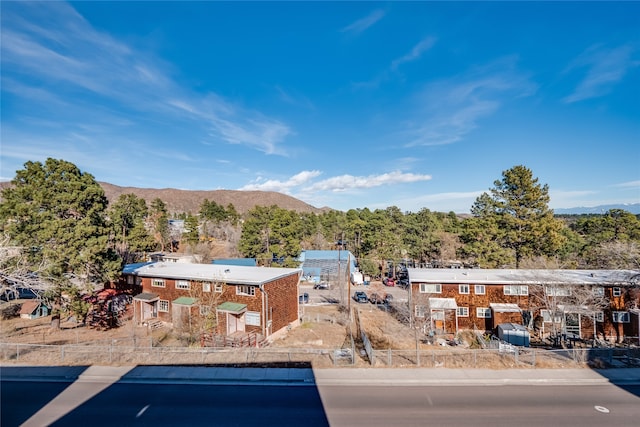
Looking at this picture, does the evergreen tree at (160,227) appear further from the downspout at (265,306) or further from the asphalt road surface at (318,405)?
the asphalt road surface at (318,405)

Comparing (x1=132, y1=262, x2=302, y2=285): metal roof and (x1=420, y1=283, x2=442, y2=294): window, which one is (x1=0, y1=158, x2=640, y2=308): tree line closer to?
(x1=132, y1=262, x2=302, y2=285): metal roof

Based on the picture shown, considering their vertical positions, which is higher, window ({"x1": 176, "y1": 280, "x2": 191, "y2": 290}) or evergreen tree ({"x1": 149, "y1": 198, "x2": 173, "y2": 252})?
evergreen tree ({"x1": 149, "y1": 198, "x2": 173, "y2": 252})

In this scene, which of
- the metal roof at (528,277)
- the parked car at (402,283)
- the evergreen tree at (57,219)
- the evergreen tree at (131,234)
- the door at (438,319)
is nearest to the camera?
the evergreen tree at (57,219)

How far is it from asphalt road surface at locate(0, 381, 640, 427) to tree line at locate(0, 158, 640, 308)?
1014cm

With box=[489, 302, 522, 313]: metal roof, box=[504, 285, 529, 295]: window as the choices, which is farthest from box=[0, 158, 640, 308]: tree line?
box=[489, 302, 522, 313]: metal roof

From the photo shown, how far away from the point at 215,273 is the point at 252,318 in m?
5.58

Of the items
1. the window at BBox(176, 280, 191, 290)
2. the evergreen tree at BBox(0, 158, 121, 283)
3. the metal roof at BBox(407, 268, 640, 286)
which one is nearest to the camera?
the evergreen tree at BBox(0, 158, 121, 283)

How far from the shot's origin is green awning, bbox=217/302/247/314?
85.7 feet

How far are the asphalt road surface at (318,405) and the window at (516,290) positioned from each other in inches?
602

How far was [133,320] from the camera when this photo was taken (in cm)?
3050

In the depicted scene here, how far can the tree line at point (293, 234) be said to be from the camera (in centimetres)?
2388

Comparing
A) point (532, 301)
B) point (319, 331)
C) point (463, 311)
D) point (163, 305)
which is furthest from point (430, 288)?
point (163, 305)

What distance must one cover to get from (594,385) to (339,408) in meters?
12.0

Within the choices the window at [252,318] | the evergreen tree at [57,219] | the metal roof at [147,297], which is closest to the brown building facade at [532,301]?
the window at [252,318]
